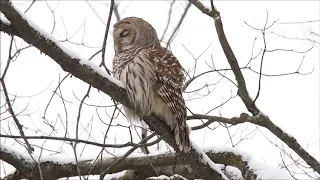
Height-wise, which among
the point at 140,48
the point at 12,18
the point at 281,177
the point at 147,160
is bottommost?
the point at 281,177

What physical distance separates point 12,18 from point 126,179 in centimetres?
323

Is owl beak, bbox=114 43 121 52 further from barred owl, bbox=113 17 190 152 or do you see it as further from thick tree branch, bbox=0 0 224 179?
thick tree branch, bbox=0 0 224 179

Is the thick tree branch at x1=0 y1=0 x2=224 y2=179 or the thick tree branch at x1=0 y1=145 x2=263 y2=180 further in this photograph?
the thick tree branch at x1=0 y1=145 x2=263 y2=180

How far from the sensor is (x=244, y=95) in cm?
402

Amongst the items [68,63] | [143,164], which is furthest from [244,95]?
[143,164]

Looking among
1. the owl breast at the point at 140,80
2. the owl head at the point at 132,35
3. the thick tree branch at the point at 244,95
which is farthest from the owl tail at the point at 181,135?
the owl head at the point at 132,35

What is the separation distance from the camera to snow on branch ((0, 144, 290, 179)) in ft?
18.0

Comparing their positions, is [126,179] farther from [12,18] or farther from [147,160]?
[12,18]

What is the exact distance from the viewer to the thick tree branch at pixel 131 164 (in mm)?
5570

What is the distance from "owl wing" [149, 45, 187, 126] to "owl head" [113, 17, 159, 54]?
0.96 feet

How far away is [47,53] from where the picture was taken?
3676 mm

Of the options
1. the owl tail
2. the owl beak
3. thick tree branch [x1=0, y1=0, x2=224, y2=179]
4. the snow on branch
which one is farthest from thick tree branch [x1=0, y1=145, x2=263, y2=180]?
the owl beak

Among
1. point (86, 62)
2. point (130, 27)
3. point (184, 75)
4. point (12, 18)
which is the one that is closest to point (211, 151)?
point (184, 75)

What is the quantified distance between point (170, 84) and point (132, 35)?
743mm
